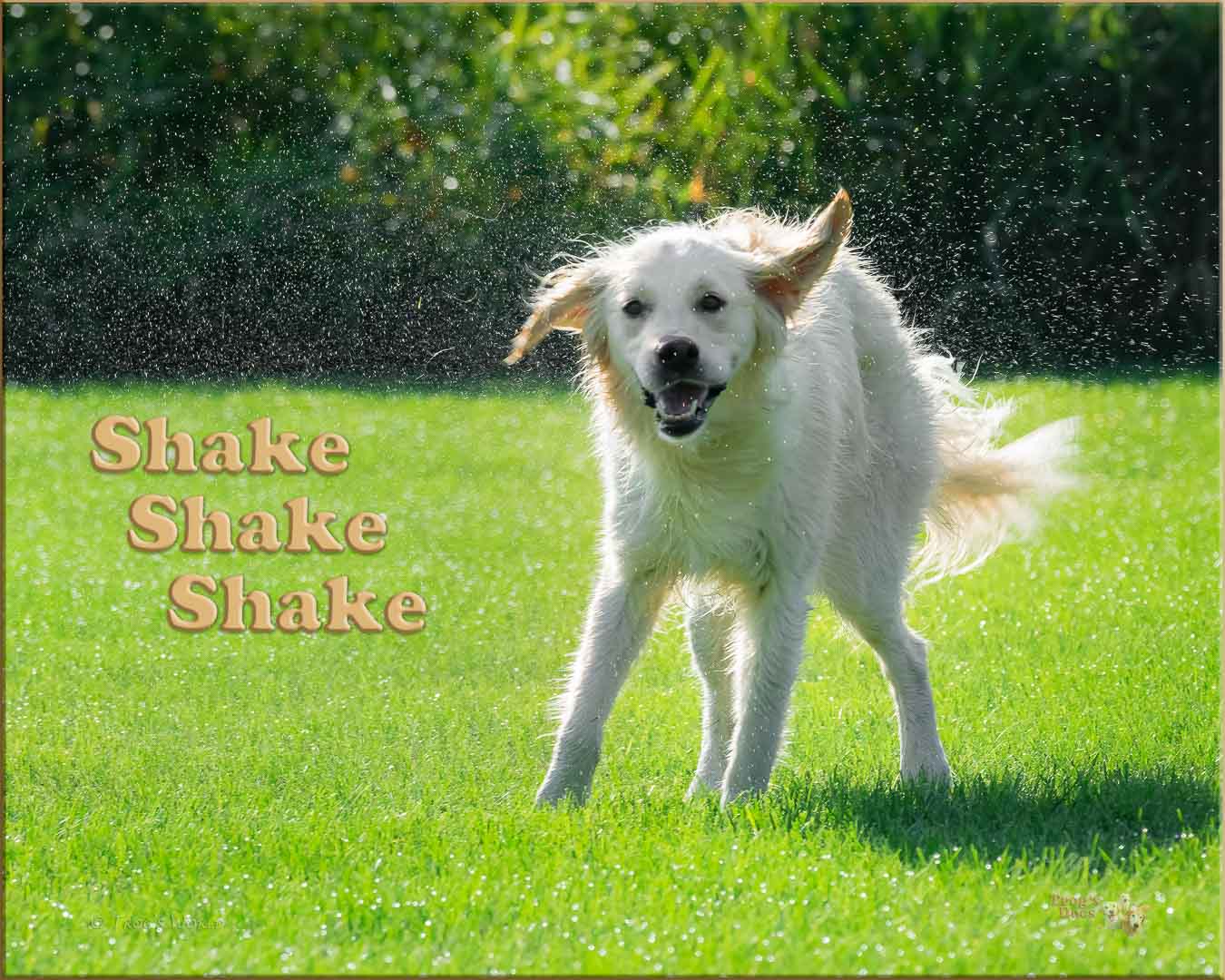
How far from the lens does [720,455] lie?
4395 mm

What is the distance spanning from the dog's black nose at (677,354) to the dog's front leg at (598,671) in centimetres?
66

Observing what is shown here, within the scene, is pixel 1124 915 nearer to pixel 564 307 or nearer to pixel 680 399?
pixel 680 399

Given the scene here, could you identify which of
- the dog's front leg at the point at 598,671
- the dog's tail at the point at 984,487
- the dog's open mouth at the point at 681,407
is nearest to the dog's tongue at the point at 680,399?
the dog's open mouth at the point at 681,407

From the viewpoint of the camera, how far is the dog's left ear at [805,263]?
434 cm

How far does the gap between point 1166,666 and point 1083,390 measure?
6.75 m

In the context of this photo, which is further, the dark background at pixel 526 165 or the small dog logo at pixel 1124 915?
the dark background at pixel 526 165

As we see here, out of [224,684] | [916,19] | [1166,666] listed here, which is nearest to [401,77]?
[916,19]

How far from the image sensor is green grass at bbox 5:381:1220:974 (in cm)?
340

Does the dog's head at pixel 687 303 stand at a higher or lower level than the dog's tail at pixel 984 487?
higher

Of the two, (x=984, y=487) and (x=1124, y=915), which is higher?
(x=984, y=487)
